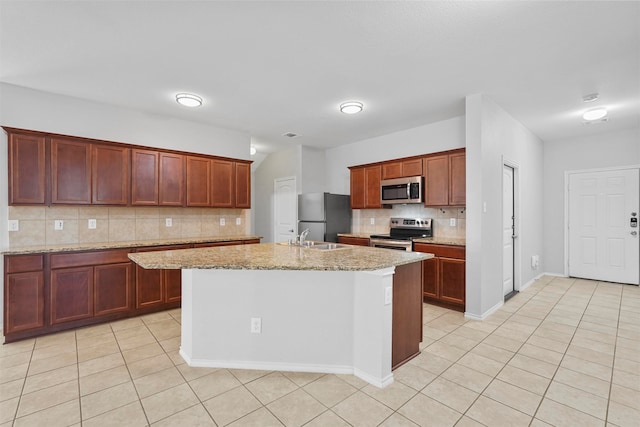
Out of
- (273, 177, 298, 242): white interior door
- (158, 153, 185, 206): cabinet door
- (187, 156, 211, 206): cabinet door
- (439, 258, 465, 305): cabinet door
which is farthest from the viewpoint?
(273, 177, 298, 242): white interior door

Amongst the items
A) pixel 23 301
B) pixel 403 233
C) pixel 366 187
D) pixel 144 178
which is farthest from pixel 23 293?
pixel 403 233

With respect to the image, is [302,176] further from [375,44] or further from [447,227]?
[375,44]

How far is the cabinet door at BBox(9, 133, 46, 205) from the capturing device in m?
3.14

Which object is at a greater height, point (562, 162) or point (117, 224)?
point (562, 162)

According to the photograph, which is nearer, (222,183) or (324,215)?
(222,183)

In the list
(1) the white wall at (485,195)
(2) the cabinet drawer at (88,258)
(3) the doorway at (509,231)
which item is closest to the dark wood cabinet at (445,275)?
(1) the white wall at (485,195)

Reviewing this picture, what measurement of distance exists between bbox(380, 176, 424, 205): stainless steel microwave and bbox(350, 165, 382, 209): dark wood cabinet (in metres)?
0.17

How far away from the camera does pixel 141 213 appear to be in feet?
13.7

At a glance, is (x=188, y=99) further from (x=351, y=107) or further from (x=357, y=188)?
(x=357, y=188)

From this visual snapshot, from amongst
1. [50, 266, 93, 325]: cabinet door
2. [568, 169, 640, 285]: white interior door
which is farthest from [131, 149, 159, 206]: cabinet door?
[568, 169, 640, 285]: white interior door

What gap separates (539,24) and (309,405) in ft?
10.4

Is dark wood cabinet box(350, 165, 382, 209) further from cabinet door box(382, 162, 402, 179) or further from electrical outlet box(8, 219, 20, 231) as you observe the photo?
electrical outlet box(8, 219, 20, 231)

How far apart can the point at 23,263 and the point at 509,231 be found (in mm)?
6009

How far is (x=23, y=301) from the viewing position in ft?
9.78
